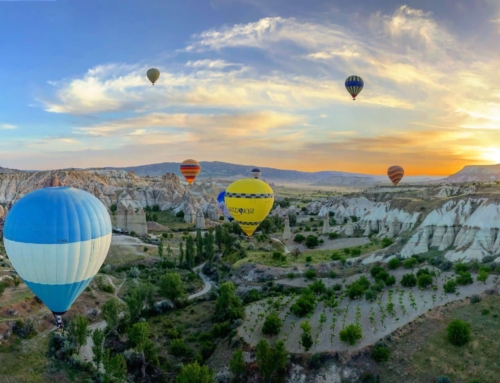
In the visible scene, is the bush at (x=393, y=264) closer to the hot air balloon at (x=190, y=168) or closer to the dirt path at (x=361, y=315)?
the dirt path at (x=361, y=315)

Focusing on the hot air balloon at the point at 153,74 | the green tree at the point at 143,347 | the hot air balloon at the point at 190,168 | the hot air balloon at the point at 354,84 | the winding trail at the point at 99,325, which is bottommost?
the winding trail at the point at 99,325

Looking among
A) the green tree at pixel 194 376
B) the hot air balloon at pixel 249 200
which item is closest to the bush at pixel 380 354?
the green tree at pixel 194 376

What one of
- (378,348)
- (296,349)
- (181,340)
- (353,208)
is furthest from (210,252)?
(353,208)

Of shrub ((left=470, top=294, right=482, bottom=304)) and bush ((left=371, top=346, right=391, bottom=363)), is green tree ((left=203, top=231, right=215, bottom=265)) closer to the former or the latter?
bush ((left=371, top=346, right=391, bottom=363))

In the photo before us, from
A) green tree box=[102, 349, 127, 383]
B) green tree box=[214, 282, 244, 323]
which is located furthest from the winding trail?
green tree box=[214, 282, 244, 323]

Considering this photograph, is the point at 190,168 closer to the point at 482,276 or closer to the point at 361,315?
the point at 361,315

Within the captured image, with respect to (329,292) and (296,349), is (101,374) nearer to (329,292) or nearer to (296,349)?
(296,349)
